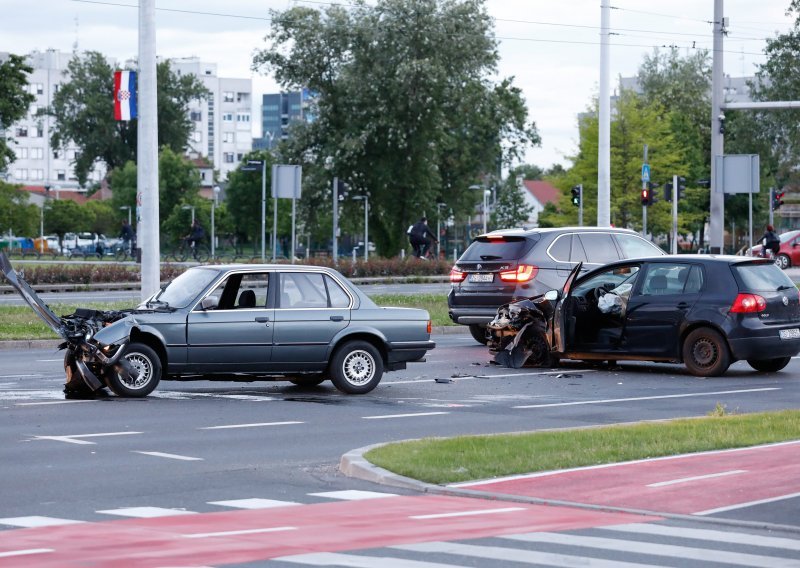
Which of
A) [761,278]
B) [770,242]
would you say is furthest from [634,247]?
[770,242]

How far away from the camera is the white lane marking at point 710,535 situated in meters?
8.51

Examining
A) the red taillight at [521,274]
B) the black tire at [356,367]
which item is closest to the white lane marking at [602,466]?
the black tire at [356,367]

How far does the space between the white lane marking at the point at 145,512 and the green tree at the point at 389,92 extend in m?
57.7

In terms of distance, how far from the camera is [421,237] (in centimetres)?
5650

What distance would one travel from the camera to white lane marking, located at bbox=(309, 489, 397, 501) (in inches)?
406

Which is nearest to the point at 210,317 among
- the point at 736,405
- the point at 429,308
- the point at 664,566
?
the point at 736,405

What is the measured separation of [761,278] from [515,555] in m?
12.9

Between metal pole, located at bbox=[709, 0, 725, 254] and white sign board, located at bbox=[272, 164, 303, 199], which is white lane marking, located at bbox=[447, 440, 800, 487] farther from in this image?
white sign board, located at bbox=[272, 164, 303, 199]

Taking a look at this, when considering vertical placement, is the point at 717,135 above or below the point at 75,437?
above

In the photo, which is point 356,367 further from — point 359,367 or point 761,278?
point 761,278

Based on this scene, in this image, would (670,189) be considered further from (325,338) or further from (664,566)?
(664,566)

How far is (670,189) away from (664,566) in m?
40.6

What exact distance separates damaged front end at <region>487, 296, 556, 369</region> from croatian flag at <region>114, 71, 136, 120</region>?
38.8 ft

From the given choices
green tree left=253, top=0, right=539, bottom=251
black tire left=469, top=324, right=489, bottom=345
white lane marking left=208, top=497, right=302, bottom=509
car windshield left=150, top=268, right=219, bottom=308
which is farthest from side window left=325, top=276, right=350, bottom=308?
green tree left=253, top=0, right=539, bottom=251
